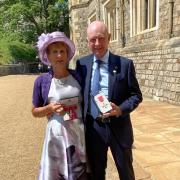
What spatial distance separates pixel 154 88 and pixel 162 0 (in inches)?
113

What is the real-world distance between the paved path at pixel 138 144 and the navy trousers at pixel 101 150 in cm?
117

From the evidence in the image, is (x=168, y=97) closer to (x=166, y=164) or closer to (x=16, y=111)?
(x=16, y=111)

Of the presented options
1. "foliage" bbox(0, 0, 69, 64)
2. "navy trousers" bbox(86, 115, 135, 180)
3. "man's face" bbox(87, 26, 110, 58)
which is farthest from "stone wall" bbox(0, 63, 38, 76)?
"man's face" bbox(87, 26, 110, 58)

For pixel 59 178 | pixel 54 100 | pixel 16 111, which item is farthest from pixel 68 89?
pixel 16 111

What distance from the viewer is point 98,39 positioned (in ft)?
7.89

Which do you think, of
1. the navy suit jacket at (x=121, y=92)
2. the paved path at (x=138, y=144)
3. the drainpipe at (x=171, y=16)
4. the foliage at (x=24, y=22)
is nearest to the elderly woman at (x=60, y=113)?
the navy suit jacket at (x=121, y=92)

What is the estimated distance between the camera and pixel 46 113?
8.22 ft

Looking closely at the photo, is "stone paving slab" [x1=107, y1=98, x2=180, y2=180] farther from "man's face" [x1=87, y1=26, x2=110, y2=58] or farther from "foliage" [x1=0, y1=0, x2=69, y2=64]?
"foliage" [x1=0, y1=0, x2=69, y2=64]

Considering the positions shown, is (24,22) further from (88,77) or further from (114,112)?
(114,112)

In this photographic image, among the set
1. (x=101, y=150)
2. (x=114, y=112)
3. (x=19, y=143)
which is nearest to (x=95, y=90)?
(x=114, y=112)

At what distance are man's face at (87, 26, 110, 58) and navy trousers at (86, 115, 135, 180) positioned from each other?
1.81ft

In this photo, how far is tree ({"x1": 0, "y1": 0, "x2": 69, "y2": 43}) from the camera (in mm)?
32344

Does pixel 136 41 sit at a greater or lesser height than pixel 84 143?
greater

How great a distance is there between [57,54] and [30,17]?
106 ft
